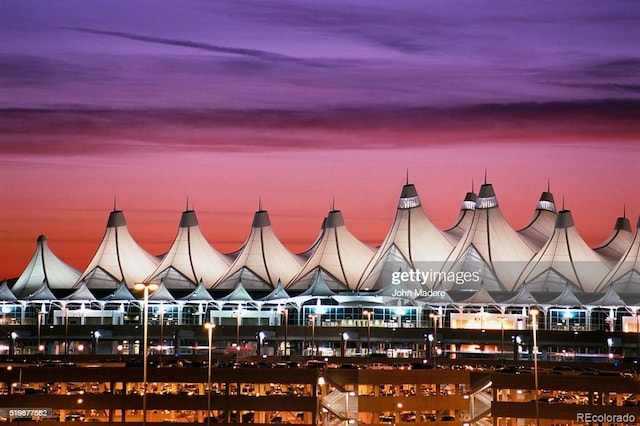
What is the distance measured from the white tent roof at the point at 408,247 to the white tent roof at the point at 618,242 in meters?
14.6

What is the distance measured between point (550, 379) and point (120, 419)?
59.8ft

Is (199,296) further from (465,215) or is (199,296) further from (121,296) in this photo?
(465,215)

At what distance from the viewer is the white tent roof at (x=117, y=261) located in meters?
133

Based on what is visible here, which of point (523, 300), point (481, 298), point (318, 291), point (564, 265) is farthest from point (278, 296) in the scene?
point (564, 265)

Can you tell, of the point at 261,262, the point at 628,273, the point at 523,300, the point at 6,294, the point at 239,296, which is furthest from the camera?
the point at 261,262

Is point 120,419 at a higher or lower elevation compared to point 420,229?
lower

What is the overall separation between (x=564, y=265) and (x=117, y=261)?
43.4m

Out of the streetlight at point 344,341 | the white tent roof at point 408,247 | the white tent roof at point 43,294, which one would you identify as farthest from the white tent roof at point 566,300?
the white tent roof at point 43,294

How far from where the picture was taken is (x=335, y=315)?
123 m

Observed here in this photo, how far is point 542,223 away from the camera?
136 m

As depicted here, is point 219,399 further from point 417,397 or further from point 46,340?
point 46,340

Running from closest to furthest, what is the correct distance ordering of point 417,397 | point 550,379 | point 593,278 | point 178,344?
point 550,379 < point 417,397 < point 178,344 < point 593,278

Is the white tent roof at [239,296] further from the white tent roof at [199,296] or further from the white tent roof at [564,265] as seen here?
the white tent roof at [564,265]

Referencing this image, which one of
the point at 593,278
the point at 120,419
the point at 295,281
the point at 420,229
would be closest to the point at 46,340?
the point at 295,281
